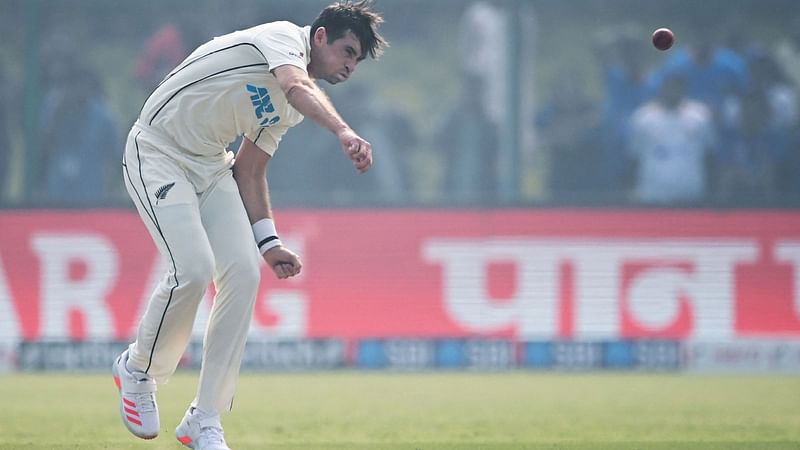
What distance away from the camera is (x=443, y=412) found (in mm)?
7895

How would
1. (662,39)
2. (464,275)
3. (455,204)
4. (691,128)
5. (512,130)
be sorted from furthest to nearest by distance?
(512,130) → (691,128) → (455,204) → (464,275) → (662,39)

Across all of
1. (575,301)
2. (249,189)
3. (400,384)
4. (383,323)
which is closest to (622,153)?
(575,301)

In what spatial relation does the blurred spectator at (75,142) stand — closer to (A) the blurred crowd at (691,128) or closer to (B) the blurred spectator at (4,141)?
(B) the blurred spectator at (4,141)

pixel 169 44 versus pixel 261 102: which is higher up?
pixel 169 44

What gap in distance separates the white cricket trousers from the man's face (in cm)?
63

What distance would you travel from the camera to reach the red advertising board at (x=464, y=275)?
38.1 ft

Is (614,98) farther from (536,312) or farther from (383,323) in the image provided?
(383,323)

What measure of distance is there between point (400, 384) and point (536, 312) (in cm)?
199

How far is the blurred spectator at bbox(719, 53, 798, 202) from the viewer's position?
12.4m

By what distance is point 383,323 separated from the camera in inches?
461

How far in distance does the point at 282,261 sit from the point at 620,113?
707cm

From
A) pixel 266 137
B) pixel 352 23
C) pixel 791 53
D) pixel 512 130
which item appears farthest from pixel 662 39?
pixel 791 53

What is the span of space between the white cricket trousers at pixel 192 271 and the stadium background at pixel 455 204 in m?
5.84

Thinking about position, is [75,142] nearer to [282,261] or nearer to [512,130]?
[512,130]
